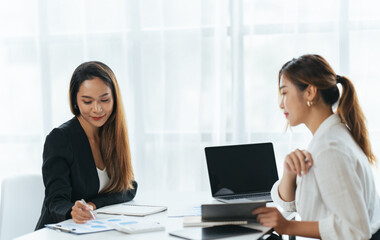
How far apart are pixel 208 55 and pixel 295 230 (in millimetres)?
1976

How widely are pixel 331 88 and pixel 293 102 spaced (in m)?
0.14

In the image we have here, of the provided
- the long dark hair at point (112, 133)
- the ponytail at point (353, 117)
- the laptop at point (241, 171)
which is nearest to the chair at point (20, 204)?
the long dark hair at point (112, 133)

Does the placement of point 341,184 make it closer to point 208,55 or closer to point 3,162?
point 208,55

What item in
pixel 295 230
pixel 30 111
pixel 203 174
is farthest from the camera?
pixel 30 111

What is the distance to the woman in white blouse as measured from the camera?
4.84 ft

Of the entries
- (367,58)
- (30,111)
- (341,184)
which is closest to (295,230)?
(341,184)

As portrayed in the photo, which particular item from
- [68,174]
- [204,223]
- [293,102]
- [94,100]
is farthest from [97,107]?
[293,102]

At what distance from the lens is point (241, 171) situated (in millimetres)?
2330

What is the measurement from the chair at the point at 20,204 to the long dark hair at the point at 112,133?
42cm

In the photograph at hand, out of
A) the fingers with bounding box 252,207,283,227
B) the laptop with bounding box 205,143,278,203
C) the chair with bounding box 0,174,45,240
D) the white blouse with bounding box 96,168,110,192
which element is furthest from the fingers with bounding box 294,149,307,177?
the chair with bounding box 0,174,45,240

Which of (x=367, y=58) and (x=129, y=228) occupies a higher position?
(x=367, y=58)

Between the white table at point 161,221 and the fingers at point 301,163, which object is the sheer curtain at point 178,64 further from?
the fingers at point 301,163

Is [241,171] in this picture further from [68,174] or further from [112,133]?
[68,174]

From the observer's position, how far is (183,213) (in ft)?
6.41
